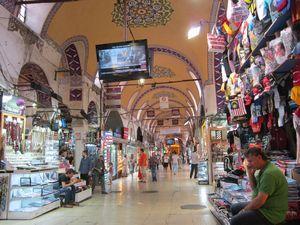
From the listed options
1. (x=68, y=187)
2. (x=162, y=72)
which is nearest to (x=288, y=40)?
(x=68, y=187)

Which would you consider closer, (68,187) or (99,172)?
(68,187)

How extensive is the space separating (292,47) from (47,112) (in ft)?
27.5

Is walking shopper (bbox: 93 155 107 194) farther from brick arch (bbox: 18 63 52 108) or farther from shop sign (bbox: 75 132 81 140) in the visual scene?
brick arch (bbox: 18 63 52 108)

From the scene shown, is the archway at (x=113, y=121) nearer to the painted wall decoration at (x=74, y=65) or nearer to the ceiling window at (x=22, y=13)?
the painted wall decoration at (x=74, y=65)

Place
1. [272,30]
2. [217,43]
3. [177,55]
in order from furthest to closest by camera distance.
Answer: [177,55], [217,43], [272,30]

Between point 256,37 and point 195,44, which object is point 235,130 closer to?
point 256,37

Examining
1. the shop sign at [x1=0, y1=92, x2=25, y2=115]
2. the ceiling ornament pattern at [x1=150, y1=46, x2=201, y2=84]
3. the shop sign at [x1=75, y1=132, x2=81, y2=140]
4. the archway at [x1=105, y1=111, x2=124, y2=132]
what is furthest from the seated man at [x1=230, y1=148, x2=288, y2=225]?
the archway at [x1=105, y1=111, x2=124, y2=132]

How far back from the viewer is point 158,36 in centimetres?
1276

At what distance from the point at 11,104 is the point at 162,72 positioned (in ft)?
35.1

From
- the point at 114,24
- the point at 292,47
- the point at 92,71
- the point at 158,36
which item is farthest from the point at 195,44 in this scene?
the point at 292,47

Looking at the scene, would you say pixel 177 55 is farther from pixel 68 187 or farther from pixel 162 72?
pixel 68 187

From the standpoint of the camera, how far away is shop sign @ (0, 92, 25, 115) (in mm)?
7211

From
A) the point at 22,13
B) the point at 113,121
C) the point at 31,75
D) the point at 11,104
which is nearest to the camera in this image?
the point at 11,104

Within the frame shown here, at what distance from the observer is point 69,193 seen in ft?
26.8
